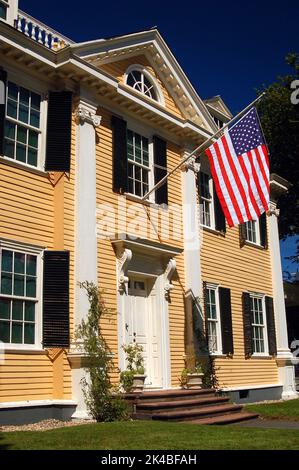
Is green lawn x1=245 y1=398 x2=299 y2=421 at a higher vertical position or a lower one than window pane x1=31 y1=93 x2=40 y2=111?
lower

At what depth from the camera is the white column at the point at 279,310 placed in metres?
19.4

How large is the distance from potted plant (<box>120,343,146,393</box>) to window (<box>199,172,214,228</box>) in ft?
17.4

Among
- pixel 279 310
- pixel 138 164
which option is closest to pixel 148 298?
pixel 138 164

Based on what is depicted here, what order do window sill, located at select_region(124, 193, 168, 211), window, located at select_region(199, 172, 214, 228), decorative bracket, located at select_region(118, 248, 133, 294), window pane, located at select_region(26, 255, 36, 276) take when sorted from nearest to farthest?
window pane, located at select_region(26, 255, 36, 276) → decorative bracket, located at select_region(118, 248, 133, 294) → window sill, located at select_region(124, 193, 168, 211) → window, located at select_region(199, 172, 214, 228)

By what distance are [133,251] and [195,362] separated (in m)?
3.42

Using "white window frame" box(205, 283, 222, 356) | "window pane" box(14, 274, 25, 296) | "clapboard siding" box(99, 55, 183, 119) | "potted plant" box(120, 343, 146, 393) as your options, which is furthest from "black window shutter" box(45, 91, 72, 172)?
"white window frame" box(205, 283, 222, 356)

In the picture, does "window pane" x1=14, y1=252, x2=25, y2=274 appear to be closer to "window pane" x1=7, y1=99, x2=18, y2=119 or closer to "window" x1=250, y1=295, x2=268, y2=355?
"window pane" x1=7, y1=99, x2=18, y2=119

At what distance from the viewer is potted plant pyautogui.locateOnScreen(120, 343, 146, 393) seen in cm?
1214

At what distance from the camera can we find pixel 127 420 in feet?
36.6

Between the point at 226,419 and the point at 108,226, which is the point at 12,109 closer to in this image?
the point at 108,226

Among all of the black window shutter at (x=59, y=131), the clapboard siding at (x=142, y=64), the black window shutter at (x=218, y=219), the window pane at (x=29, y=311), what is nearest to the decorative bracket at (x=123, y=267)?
the black window shutter at (x=59, y=131)

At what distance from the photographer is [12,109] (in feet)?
38.1

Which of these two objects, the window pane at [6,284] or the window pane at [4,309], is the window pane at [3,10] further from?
the window pane at [4,309]

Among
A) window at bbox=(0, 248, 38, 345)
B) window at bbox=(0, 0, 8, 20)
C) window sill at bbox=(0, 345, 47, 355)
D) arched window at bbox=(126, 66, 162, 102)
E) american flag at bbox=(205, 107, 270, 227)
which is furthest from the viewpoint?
arched window at bbox=(126, 66, 162, 102)
